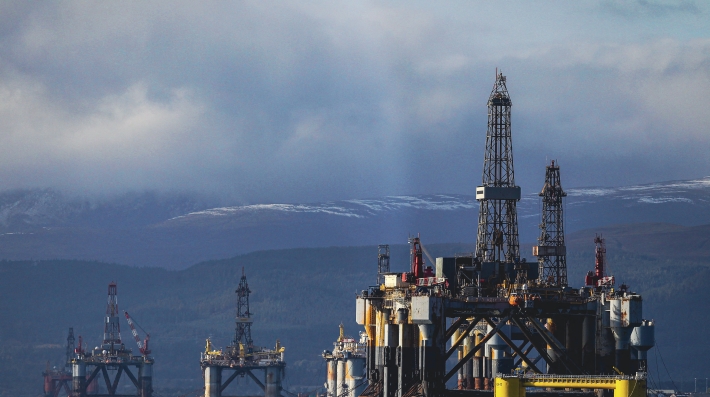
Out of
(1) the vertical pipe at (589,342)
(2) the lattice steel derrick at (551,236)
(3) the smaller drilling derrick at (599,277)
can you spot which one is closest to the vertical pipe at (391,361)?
(1) the vertical pipe at (589,342)

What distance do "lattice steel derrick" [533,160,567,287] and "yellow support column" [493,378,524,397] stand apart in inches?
2091

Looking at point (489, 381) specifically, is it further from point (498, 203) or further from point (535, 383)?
point (535, 383)

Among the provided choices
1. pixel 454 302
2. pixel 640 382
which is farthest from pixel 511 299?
pixel 640 382

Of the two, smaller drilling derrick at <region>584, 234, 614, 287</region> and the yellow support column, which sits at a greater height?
smaller drilling derrick at <region>584, 234, 614, 287</region>

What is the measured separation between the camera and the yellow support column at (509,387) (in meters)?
89.8

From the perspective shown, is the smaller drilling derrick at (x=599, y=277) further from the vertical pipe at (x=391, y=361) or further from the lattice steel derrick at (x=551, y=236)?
the vertical pipe at (x=391, y=361)

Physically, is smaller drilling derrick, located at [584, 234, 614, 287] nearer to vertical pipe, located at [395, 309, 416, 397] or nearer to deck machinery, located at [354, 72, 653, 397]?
deck machinery, located at [354, 72, 653, 397]

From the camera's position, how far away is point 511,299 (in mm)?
105625

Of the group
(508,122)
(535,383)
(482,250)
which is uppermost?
(508,122)

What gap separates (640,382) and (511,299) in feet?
60.1

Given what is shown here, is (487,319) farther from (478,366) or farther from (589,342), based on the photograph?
(478,366)

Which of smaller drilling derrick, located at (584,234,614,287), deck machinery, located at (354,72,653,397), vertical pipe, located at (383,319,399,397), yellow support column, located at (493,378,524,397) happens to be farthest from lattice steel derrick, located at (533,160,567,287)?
yellow support column, located at (493,378,524,397)

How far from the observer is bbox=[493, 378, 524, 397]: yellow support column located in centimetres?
8975

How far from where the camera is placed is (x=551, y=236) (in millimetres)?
153625
